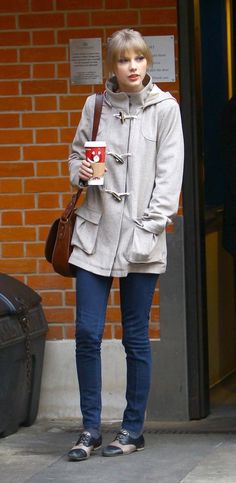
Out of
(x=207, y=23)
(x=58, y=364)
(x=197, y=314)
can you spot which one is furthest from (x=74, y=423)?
(x=207, y=23)

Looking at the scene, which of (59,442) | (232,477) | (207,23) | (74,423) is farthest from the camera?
(207,23)

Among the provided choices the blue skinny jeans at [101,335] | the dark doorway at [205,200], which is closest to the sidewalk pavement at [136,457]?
the blue skinny jeans at [101,335]

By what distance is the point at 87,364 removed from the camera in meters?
5.37

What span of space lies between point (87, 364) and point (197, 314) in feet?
3.56

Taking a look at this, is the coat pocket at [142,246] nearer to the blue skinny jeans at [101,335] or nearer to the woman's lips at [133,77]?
the blue skinny jeans at [101,335]

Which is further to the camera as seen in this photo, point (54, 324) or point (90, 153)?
point (54, 324)

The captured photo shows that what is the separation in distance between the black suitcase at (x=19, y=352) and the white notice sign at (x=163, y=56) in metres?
1.30

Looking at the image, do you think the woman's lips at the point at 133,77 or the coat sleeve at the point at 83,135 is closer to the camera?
the woman's lips at the point at 133,77

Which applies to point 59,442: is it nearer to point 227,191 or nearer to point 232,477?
point 232,477

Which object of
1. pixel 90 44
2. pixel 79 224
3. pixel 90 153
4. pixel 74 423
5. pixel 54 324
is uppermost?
pixel 90 44

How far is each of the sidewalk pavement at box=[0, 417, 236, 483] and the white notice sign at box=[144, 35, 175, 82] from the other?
5.92ft

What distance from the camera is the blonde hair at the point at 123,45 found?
17.3 feet

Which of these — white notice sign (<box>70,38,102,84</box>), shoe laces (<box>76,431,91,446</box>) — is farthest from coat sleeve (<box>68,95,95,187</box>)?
shoe laces (<box>76,431,91,446</box>)

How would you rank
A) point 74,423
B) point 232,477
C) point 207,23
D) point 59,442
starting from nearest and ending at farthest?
1. point 232,477
2. point 59,442
3. point 74,423
4. point 207,23
